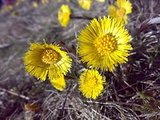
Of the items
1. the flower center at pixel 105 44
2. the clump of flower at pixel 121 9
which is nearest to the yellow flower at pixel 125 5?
the clump of flower at pixel 121 9

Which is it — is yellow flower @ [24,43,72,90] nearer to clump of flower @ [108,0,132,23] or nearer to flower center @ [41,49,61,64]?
flower center @ [41,49,61,64]

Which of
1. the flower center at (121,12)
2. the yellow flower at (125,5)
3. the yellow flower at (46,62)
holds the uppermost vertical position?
the yellow flower at (125,5)

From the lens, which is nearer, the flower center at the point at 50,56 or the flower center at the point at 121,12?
the flower center at the point at 50,56

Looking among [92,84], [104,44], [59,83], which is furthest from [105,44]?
[59,83]

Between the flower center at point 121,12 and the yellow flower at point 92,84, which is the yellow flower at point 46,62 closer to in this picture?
the yellow flower at point 92,84

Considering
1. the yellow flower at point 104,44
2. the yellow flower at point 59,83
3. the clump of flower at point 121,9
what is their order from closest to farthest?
the yellow flower at point 104,44 < the yellow flower at point 59,83 < the clump of flower at point 121,9

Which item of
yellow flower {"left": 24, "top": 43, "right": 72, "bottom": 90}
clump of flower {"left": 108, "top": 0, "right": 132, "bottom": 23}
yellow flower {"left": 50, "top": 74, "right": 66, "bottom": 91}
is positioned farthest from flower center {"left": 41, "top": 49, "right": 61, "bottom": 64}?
clump of flower {"left": 108, "top": 0, "right": 132, "bottom": 23}

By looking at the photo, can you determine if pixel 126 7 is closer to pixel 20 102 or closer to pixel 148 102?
pixel 148 102
